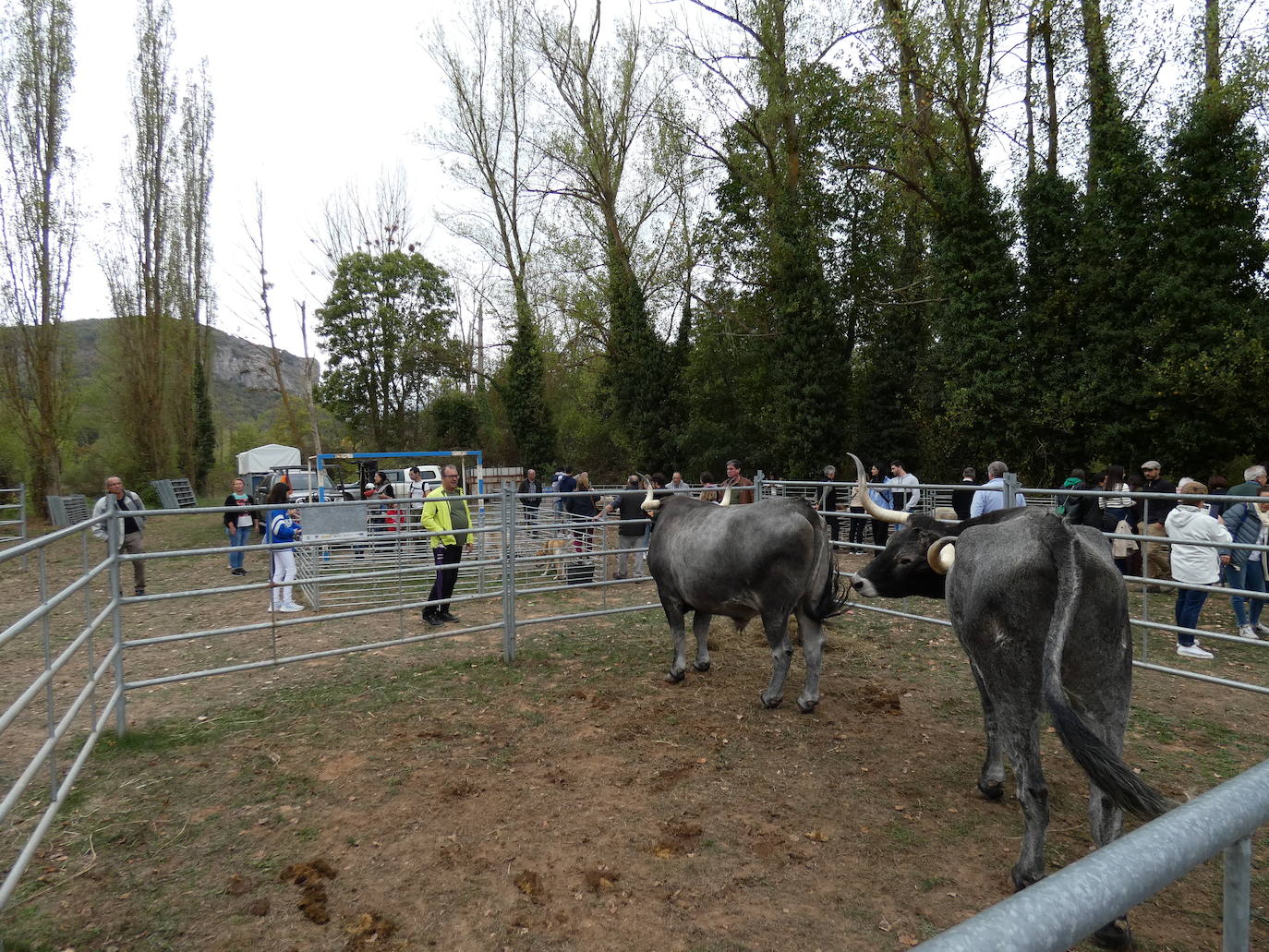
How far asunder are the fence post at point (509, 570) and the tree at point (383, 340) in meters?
29.3

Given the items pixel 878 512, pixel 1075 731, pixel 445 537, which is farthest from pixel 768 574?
pixel 445 537

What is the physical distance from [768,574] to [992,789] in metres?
1.90

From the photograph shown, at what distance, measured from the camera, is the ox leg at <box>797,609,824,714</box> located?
5.23 metres

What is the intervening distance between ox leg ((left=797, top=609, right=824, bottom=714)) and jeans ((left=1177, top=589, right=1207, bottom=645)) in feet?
12.8

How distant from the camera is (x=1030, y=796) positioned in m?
3.17

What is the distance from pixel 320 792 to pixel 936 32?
1780 cm

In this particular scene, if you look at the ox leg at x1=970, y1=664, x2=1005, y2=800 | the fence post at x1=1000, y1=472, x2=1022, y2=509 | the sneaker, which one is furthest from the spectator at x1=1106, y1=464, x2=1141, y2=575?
the ox leg at x1=970, y1=664, x2=1005, y2=800

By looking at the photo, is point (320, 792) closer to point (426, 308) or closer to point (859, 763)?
point (859, 763)

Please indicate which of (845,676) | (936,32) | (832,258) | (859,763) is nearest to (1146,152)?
(936,32)

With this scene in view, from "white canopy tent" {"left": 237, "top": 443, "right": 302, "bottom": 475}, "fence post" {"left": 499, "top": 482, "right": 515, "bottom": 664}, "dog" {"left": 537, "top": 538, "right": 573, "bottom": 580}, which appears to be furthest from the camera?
"white canopy tent" {"left": 237, "top": 443, "right": 302, "bottom": 475}

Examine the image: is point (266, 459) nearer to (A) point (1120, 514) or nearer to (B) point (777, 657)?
(B) point (777, 657)

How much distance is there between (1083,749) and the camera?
2496 mm

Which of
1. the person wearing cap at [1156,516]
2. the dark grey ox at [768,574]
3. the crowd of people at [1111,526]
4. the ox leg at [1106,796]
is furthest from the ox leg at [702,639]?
the person wearing cap at [1156,516]

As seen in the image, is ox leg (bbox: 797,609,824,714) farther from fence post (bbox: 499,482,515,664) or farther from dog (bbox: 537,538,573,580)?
dog (bbox: 537,538,573,580)
